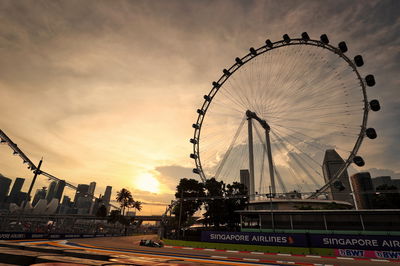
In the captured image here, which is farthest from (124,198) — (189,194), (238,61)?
(238,61)

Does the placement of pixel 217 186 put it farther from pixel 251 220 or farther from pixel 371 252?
pixel 371 252

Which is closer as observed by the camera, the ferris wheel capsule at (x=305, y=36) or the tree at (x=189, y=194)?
the ferris wheel capsule at (x=305, y=36)

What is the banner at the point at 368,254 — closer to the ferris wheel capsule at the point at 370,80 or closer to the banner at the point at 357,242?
the banner at the point at 357,242

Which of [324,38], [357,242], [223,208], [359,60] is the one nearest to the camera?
[357,242]

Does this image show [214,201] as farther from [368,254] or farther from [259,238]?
[368,254]

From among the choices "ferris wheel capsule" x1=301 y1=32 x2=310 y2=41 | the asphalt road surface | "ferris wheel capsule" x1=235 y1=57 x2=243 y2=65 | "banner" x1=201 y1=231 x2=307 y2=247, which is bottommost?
the asphalt road surface

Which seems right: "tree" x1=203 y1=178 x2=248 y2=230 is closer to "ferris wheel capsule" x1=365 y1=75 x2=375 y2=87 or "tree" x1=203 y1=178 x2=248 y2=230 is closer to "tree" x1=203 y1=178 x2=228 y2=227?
"tree" x1=203 y1=178 x2=228 y2=227

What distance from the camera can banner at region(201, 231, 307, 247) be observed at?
94.4ft

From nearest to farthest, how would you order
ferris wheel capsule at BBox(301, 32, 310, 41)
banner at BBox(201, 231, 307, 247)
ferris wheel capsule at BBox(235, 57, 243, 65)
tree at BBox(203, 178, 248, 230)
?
banner at BBox(201, 231, 307, 247) < ferris wheel capsule at BBox(301, 32, 310, 41) < ferris wheel capsule at BBox(235, 57, 243, 65) < tree at BBox(203, 178, 248, 230)

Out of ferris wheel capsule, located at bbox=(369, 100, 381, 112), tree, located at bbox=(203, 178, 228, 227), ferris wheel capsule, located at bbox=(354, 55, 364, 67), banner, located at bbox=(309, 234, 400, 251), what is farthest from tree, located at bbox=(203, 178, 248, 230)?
ferris wheel capsule, located at bbox=(354, 55, 364, 67)

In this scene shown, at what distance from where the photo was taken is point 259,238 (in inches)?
1214

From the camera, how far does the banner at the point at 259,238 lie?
94.4ft

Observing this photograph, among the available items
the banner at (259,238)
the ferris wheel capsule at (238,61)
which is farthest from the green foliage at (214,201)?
the ferris wheel capsule at (238,61)

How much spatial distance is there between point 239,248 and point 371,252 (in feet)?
52.8
